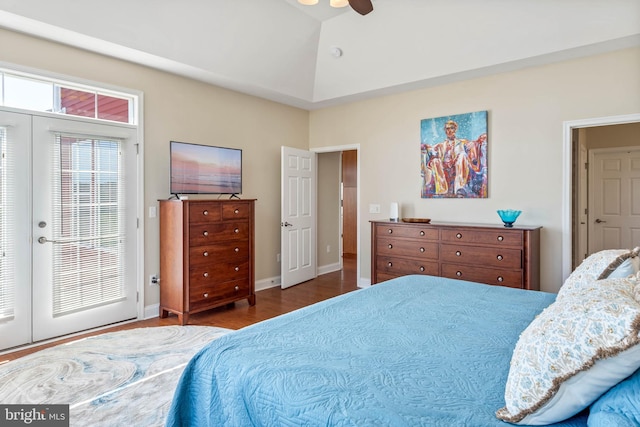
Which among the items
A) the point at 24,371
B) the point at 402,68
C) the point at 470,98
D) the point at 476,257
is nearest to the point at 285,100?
the point at 402,68

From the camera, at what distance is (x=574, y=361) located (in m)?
0.94

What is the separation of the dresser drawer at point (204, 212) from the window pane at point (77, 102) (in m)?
1.26

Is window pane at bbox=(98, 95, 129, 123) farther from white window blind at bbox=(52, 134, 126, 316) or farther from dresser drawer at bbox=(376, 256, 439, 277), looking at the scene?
dresser drawer at bbox=(376, 256, 439, 277)

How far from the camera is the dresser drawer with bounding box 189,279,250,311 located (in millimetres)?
3875

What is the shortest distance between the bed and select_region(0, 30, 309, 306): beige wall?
2949 millimetres

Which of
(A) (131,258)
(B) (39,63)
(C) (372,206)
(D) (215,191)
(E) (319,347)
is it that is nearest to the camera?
(E) (319,347)

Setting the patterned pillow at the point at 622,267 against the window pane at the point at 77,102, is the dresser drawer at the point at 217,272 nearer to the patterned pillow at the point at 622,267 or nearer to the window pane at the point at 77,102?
the window pane at the point at 77,102

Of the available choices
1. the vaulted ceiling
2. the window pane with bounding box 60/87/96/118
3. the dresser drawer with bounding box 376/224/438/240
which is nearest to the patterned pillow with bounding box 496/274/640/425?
the dresser drawer with bounding box 376/224/438/240

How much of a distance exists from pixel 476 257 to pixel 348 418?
3283 millimetres

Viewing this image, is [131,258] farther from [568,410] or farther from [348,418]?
[568,410]

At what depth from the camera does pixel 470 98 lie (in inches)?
175

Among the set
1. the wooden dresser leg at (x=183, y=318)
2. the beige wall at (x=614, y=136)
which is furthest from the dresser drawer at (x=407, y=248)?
the beige wall at (x=614, y=136)

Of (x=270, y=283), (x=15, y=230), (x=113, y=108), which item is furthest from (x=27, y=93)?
(x=270, y=283)

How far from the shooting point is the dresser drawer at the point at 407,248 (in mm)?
4246
